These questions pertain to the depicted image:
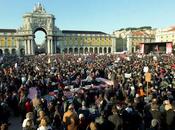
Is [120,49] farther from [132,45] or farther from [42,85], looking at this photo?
[42,85]

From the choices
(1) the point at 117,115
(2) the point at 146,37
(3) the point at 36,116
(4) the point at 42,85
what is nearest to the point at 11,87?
(4) the point at 42,85

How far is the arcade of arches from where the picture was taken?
13225cm

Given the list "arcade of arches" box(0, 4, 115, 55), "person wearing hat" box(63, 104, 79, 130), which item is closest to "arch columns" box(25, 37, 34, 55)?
"arcade of arches" box(0, 4, 115, 55)

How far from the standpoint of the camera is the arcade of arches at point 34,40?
13225 centimetres

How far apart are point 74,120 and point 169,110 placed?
10.2 ft

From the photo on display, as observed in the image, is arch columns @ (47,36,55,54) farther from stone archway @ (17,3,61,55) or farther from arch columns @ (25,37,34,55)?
arch columns @ (25,37,34,55)

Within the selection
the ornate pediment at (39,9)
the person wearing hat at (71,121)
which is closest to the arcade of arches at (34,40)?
the ornate pediment at (39,9)

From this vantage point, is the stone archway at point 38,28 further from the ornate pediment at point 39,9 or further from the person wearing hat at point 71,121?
the person wearing hat at point 71,121

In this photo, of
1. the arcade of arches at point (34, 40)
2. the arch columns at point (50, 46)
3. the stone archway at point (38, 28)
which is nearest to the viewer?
the arch columns at point (50, 46)

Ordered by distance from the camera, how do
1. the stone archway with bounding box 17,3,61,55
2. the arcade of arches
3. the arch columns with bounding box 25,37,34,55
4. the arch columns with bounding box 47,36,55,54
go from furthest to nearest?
the arcade of arches, the stone archway with bounding box 17,3,61,55, the arch columns with bounding box 47,36,55,54, the arch columns with bounding box 25,37,34,55

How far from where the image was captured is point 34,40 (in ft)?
460

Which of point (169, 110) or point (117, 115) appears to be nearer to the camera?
point (117, 115)

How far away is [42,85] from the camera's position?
1948 cm

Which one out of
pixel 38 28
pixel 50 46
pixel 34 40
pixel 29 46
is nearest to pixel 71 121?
pixel 29 46
